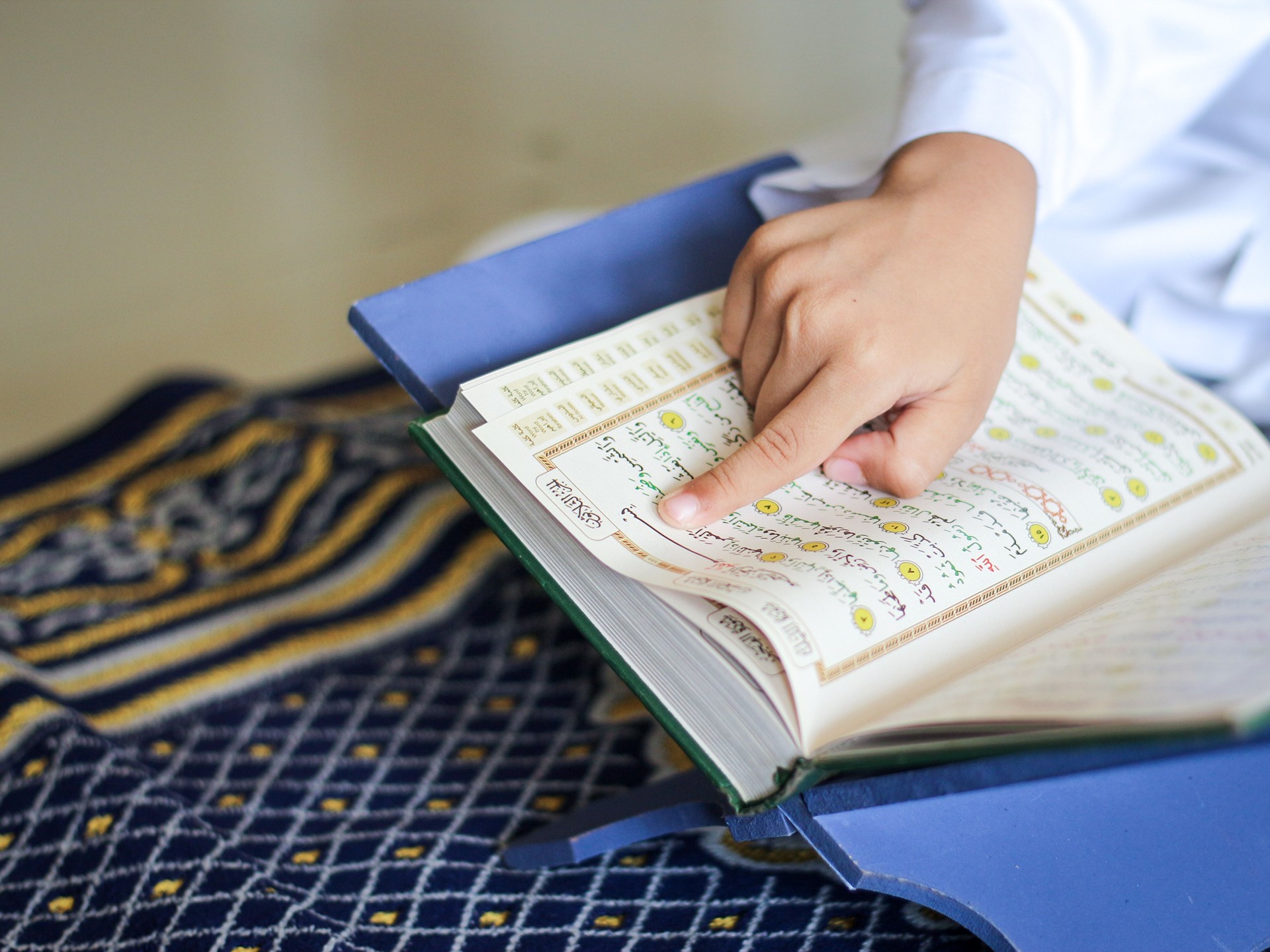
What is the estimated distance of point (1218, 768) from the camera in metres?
0.48

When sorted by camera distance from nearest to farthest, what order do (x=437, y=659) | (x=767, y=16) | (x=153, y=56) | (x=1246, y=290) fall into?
(x=1246, y=290), (x=437, y=659), (x=153, y=56), (x=767, y=16)

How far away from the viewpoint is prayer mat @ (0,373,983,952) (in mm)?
595

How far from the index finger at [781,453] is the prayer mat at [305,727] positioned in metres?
0.27

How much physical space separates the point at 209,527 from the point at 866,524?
29.1 inches

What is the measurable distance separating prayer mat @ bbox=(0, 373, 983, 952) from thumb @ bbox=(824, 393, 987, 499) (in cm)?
26

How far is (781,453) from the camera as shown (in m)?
0.47

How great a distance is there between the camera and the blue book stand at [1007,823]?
1.42ft

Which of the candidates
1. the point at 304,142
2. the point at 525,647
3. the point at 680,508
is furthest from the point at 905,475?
the point at 304,142

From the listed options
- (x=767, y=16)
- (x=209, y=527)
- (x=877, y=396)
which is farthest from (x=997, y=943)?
(x=767, y=16)

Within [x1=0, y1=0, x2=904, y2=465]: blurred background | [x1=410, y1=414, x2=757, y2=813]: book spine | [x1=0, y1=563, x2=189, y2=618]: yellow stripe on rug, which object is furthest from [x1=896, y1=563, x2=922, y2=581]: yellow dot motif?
[x1=0, y1=0, x2=904, y2=465]: blurred background

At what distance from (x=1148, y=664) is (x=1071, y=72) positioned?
1.49ft

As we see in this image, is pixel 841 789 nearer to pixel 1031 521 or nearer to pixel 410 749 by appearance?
pixel 1031 521

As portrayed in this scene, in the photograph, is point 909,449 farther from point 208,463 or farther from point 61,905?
point 208,463

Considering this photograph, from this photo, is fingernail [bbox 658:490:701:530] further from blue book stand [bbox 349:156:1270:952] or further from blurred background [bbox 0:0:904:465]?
blurred background [bbox 0:0:904:465]
